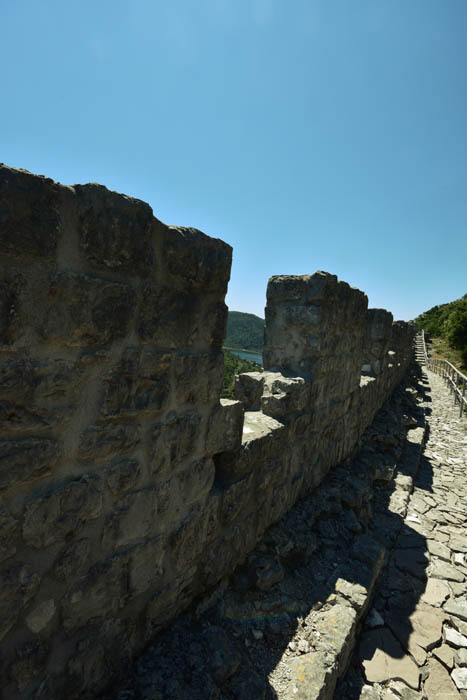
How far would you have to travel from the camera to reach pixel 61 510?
4.57 ft

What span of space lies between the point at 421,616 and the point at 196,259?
3.19 metres

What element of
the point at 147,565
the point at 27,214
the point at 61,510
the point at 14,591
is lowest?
the point at 147,565

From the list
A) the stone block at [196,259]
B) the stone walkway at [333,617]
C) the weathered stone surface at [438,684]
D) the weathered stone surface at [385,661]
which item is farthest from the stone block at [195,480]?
the weathered stone surface at [438,684]

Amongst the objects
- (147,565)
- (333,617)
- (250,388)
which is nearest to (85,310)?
(147,565)

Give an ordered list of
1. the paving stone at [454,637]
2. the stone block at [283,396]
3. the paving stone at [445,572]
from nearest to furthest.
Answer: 1. the paving stone at [454,637]
2. the stone block at [283,396]
3. the paving stone at [445,572]

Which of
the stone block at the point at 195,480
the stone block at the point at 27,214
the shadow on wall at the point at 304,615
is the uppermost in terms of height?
the stone block at the point at 27,214

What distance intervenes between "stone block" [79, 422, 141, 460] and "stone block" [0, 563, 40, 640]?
423mm

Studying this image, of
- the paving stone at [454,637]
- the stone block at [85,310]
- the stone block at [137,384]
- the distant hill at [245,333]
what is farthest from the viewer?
the distant hill at [245,333]

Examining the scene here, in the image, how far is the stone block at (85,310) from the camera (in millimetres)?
1296

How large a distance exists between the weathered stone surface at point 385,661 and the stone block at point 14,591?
2154 millimetres

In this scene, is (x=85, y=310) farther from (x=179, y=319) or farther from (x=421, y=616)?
(x=421, y=616)

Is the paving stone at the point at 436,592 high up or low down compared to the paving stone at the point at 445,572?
down

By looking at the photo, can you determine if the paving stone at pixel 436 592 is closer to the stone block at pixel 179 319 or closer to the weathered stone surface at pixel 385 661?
the weathered stone surface at pixel 385 661

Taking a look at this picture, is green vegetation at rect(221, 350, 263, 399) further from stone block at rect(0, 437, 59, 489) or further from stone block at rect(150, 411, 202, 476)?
stone block at rect(0, 437, 59, 489)
